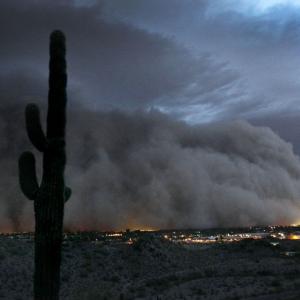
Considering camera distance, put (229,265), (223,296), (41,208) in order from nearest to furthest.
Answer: (41,208) → (223,296) → (229,265)

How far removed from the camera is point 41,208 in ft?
54.6

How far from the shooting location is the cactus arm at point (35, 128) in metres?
16.8

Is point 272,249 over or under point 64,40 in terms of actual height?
under

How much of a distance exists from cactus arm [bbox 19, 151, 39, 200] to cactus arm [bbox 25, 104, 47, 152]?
1.22 m

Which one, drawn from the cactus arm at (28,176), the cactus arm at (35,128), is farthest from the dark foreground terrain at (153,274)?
the cactus arm at (35,128)

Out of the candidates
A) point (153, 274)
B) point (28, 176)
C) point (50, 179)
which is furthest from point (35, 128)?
point (153, 274)

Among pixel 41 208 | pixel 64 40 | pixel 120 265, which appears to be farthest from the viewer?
pixel 120 265

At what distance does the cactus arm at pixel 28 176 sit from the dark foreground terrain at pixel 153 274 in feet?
52.3

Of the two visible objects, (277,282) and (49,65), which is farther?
(277,282)

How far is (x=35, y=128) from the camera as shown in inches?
663

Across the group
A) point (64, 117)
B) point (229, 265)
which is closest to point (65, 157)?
point (64, 117)

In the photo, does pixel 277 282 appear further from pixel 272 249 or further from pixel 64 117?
pixel 272 249

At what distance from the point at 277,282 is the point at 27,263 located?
67.1 feet

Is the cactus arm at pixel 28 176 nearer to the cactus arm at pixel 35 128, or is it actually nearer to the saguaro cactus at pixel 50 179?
the saguaro cactus at pixel 50 179
